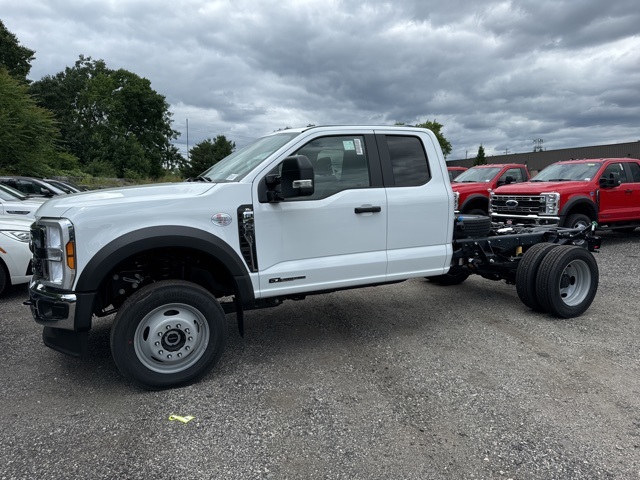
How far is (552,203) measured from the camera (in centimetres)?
949

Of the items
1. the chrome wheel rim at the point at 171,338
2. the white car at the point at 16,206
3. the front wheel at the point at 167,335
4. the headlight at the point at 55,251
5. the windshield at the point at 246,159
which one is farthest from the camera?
the white car at the point at 16,206

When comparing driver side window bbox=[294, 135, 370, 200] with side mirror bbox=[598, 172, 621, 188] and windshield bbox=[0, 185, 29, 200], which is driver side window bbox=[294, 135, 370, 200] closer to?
windshield bbox=[0, 185, 29, 200]

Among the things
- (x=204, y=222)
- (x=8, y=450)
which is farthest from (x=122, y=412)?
(x=204, y=222)

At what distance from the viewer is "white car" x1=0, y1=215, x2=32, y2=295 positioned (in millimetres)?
6176

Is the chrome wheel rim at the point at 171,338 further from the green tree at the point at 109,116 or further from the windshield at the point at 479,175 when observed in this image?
the green tree at the point at 109,116

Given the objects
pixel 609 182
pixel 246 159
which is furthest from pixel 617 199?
pixel 246 159

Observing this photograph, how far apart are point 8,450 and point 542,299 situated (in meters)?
5.09

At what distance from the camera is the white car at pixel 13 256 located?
6176 millimetres

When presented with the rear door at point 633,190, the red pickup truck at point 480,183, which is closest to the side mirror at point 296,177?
the red pickup truck at point 480,183

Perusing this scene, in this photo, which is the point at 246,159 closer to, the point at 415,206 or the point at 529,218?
the point at 415,206

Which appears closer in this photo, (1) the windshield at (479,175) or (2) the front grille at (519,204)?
(2) the front grille at (519,204)

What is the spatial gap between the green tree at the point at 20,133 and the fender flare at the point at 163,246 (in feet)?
74.7

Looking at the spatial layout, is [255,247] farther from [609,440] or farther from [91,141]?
[91,141]

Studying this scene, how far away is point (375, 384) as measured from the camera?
12.2 feet
